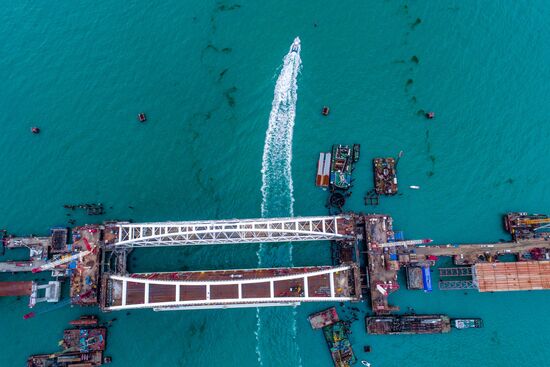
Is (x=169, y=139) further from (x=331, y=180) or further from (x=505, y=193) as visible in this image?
(x=505, y=193)

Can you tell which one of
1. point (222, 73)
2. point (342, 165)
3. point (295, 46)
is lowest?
point (342, 165)

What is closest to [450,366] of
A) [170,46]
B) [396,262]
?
[396,262]

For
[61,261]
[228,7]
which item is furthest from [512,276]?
[61,261]

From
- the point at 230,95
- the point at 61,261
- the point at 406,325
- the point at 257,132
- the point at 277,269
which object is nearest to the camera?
the point at 406,325

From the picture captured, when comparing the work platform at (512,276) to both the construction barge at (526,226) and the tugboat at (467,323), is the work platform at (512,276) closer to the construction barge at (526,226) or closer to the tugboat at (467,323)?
the construction barge at (526,226)

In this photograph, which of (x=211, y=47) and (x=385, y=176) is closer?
(x=385, y=176)

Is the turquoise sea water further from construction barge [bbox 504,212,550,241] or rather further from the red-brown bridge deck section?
the red-brown bridge deck section

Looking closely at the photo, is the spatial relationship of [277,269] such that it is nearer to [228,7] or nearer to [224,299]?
[224,299]
